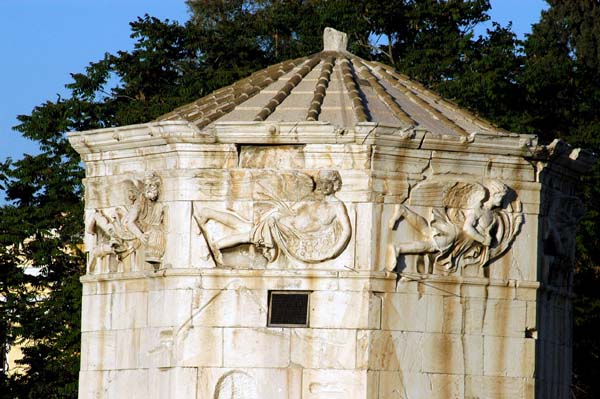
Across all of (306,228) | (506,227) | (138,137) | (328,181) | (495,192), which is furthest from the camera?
(138,137)

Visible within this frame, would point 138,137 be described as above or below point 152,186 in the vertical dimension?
above

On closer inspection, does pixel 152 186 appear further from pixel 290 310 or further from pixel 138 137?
pixel 290 310

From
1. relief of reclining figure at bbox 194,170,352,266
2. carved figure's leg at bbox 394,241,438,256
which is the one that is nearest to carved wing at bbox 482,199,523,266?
carved figure's leg at bbox 394,241,438,256

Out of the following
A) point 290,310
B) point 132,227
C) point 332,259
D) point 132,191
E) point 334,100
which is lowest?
point 290,310

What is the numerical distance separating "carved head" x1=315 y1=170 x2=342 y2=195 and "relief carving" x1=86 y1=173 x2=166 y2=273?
1839 mm

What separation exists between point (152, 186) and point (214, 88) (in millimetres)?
16229

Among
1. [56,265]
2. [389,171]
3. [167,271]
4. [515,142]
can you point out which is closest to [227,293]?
[167,271]

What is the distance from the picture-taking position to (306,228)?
754 inches

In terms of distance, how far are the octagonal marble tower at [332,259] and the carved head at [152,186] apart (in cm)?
2

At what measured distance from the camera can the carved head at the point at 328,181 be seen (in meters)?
19.0

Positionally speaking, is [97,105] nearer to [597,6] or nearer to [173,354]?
[173,354]

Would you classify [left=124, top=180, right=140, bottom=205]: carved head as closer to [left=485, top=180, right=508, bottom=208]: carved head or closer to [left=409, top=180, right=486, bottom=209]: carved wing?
[left=409, top=180, right=486, bottom=209]: carved wing

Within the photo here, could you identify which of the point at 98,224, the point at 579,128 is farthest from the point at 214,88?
the point at 98,224

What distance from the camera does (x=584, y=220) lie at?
113ft
